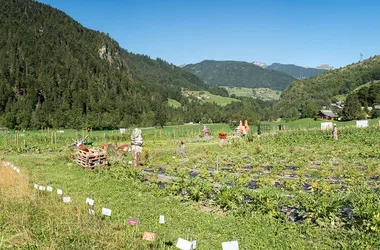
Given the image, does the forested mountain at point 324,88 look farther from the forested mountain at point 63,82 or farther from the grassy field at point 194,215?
the grassy field at point 194,215

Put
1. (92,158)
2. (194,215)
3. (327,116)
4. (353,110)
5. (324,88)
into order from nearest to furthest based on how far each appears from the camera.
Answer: (194,215) → (92,158) → (353,110) → (327,116) → (324,88)

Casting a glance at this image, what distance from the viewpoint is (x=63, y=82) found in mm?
98438

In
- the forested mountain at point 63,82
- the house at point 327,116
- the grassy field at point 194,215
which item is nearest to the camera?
the grassy field at point 194,215

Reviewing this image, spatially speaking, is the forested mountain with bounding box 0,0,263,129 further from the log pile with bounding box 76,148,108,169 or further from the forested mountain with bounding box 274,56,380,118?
the log pile with bounding box 76,148,108,169

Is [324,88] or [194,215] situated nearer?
[194,215]

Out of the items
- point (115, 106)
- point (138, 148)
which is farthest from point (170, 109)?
point (138, 148)

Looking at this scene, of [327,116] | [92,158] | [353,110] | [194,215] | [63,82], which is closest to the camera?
[194,215]

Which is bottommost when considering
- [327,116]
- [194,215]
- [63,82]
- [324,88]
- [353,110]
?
[194,215]

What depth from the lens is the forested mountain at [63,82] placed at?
86.1 meters

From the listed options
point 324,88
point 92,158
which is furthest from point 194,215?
point 324,88

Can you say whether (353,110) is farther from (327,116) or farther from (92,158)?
(92,158)

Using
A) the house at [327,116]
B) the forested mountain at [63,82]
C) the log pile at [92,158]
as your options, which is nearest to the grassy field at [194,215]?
the log pile at [92,158]

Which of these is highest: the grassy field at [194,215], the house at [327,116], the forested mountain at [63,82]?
the forested mountain at [63,82]

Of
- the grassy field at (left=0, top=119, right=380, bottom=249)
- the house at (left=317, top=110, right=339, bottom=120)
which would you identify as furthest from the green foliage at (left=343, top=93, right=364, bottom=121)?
the grassy field at (left=0, top=119, right=380, bottom=249)
